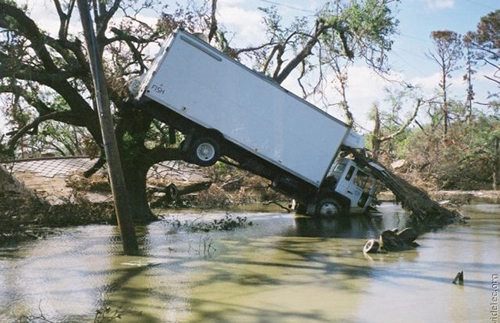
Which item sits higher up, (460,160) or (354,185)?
(460,160)

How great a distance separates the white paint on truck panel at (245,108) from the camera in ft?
55.5

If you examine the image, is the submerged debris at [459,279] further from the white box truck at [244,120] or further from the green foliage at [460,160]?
the green foliage at [460,160]

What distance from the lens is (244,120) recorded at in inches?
711

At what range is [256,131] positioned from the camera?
1827 centimetres

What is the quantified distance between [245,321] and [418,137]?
38.2 m

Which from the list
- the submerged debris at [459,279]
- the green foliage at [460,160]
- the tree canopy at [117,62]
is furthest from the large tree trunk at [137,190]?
the green foliage at [460,160]

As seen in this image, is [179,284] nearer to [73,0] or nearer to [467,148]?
[73,0]

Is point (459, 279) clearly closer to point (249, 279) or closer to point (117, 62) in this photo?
point (249, 279)

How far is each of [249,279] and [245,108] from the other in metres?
8.77

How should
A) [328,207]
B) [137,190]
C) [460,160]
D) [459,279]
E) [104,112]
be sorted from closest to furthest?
1. [459,279]
2. [104,112]
3. [137,190]
4. [328,207]
5. [460,160]

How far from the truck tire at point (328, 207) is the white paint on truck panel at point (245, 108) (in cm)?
130

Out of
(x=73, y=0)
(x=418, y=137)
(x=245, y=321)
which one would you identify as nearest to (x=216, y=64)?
(x=73, y=0)

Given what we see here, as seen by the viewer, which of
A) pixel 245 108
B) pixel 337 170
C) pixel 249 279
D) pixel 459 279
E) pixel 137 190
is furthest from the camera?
pixel 337 170

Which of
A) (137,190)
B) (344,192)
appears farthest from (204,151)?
(344,192)
